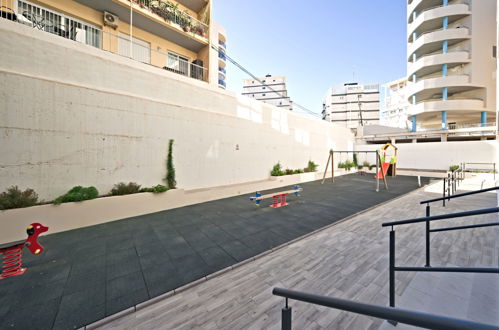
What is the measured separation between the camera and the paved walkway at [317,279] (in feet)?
8.39

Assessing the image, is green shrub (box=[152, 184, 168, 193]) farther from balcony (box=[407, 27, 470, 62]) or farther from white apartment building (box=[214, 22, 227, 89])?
balcony (box=[407, 27, 470, 62])

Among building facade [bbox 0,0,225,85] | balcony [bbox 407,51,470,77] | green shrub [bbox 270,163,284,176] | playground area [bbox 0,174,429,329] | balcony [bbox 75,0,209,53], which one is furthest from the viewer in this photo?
balcony [bbox 407,51,470,77]

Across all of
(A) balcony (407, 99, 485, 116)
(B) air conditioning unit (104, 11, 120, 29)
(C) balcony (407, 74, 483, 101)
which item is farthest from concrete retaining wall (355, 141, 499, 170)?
(B) air conditioning unit (104, 11, 120, 29)

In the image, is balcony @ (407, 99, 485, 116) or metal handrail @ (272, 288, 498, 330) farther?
balcony @ (407, 99, 485, 116)

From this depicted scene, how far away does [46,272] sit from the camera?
3.67 metres

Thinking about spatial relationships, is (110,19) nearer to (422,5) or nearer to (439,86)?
(439,86)

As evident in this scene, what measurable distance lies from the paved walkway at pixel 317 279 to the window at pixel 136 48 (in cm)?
1199

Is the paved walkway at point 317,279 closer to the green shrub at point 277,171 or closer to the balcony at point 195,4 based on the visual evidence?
the green shrub at point 277,171

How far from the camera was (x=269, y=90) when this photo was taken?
66.9 metres

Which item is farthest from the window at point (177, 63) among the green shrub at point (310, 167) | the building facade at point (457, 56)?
the building facade at point (457, 56)

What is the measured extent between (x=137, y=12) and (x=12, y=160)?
845 cm

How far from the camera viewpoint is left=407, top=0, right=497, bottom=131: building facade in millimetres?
21797

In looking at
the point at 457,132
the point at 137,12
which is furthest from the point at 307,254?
the point at 457,132

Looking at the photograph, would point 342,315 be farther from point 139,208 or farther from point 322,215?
point 139,208
